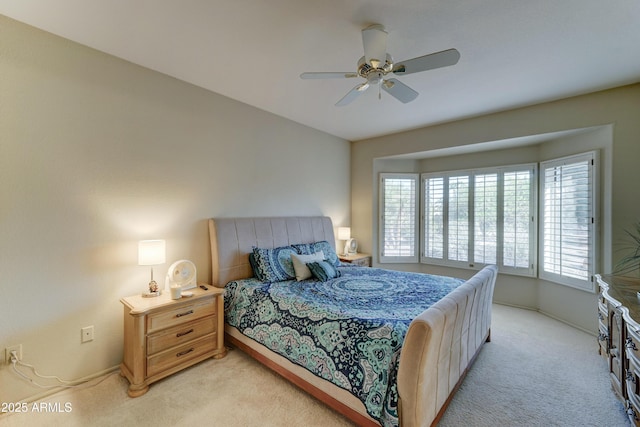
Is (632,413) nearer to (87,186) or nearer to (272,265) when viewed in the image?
(272,265)

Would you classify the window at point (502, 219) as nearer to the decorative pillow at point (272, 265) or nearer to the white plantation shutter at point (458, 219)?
the white plantation shutter at point (458, 219)

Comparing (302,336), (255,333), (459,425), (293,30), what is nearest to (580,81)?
(293,30)

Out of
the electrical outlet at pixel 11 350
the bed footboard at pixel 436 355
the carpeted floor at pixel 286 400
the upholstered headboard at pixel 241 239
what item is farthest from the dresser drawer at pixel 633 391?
the electrical outlet at pixel 11 350

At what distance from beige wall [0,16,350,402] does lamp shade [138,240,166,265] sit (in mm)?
296

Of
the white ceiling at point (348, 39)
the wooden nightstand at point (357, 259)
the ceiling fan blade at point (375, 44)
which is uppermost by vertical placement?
the white ceiling at point (348, 39)

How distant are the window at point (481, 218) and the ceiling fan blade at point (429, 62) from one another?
120 inches

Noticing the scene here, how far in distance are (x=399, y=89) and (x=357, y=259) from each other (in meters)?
2.95

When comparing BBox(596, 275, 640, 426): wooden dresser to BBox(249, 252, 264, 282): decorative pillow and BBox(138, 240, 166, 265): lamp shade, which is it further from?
BBox(138, 240, 166, 265): lamp shade

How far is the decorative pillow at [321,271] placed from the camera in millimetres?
3062

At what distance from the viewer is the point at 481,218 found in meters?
4.36

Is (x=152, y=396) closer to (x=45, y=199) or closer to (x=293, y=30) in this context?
(x=45, y=199)

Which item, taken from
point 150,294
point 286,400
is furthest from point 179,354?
point 286,400

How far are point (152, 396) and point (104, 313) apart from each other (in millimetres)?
851

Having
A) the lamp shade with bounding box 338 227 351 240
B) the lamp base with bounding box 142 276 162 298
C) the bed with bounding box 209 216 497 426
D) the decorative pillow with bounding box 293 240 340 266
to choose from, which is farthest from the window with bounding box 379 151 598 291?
the lamp base with bounding box 142 276 162 298
